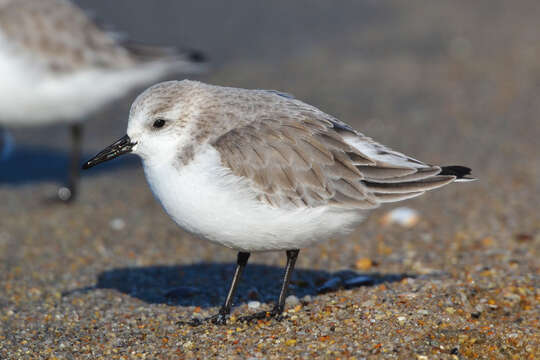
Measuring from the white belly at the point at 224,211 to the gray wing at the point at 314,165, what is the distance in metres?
0.07

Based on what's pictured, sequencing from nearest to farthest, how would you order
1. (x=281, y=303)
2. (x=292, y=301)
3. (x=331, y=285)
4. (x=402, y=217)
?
(x=281, y=303), (x=292, y=301), (x=331, y=285), (x=402, y=217)

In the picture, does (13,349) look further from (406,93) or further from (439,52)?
(439,52)

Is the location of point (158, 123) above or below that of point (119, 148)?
above

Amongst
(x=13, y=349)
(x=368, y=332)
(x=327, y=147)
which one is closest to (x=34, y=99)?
(x=13, y=349)

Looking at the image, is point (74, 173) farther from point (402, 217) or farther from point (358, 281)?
point (358, 281)

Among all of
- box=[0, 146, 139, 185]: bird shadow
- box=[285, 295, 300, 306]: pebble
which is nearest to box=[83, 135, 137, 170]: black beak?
box=[285, 295, 300, 306]: pebble

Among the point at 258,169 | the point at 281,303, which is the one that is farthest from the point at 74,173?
the point at 258,169

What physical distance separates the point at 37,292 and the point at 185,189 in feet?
7.02

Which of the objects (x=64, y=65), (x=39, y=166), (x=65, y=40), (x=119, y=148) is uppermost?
(x=65, y=40)

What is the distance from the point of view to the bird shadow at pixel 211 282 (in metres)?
5.22

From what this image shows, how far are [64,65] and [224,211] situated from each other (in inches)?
182

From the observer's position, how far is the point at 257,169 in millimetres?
4285

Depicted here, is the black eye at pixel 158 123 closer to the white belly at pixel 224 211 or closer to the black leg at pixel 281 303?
the white belly at pixel 224 211

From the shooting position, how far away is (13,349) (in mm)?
4383
